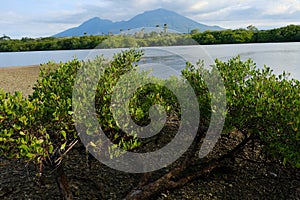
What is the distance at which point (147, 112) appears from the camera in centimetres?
722

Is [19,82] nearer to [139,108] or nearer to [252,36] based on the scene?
[139,108]

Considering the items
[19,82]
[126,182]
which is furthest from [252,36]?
[126,182]

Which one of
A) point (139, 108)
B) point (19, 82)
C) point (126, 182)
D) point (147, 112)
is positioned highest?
point (139, 108)

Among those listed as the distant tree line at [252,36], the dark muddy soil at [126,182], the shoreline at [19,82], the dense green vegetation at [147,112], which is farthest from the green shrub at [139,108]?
the distant tree line at [252,36]

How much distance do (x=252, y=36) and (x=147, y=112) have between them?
85.4 meters

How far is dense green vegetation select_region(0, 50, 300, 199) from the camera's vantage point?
6039 mm

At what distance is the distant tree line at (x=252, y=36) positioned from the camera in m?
75.3

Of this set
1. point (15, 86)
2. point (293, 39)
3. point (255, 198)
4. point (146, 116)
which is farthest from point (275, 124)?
point (293, 39)

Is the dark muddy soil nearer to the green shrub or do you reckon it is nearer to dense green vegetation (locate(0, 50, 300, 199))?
dense green vegetation (locate(0, 50, 300, 199))

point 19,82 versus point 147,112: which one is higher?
point 147,112

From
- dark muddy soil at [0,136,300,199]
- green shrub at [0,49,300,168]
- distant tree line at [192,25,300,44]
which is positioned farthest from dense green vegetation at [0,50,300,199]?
distant tree line at [192,25,300,44]

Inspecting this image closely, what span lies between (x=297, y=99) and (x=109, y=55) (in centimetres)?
468

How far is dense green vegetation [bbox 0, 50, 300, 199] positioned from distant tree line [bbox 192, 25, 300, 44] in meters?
66.5

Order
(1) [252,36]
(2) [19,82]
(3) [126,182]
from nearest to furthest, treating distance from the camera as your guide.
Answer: (3) [126,182]
(2) [19,82]
(1) [252,36]
